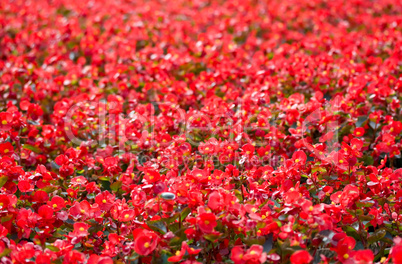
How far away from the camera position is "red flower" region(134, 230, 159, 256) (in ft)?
5.01

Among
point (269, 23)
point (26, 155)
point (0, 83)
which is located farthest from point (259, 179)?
point (269, 23)

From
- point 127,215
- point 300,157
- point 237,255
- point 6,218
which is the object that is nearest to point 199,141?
point 300,157

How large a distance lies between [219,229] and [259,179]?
457mm

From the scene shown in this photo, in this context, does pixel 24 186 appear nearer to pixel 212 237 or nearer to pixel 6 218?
pixel 6 218

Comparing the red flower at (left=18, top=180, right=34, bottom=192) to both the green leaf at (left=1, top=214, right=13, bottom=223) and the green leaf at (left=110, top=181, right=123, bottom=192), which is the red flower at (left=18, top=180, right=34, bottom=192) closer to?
the green leaf at (left=1, top=214, right=13, bottom=223)

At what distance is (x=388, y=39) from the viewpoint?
3.57 metres

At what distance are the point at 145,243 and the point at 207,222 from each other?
0.83 feet

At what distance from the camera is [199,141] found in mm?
2436

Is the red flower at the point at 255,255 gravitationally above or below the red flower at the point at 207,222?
below

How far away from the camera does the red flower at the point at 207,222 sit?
1555 mm

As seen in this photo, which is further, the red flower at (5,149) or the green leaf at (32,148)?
the green leaf at (32,148)

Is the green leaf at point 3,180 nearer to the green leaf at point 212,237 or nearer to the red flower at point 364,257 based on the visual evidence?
the green leaf at point 212,237

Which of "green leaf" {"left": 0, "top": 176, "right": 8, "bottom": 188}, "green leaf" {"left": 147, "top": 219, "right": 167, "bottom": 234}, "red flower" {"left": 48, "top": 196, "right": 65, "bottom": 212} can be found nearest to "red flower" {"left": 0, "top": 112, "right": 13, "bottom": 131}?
"green leaf" {"left": 0, "top": 176, "right": 8, "bottom": 188}

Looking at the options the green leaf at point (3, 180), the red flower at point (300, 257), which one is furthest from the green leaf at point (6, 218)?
the red flower at point (300, 257)
